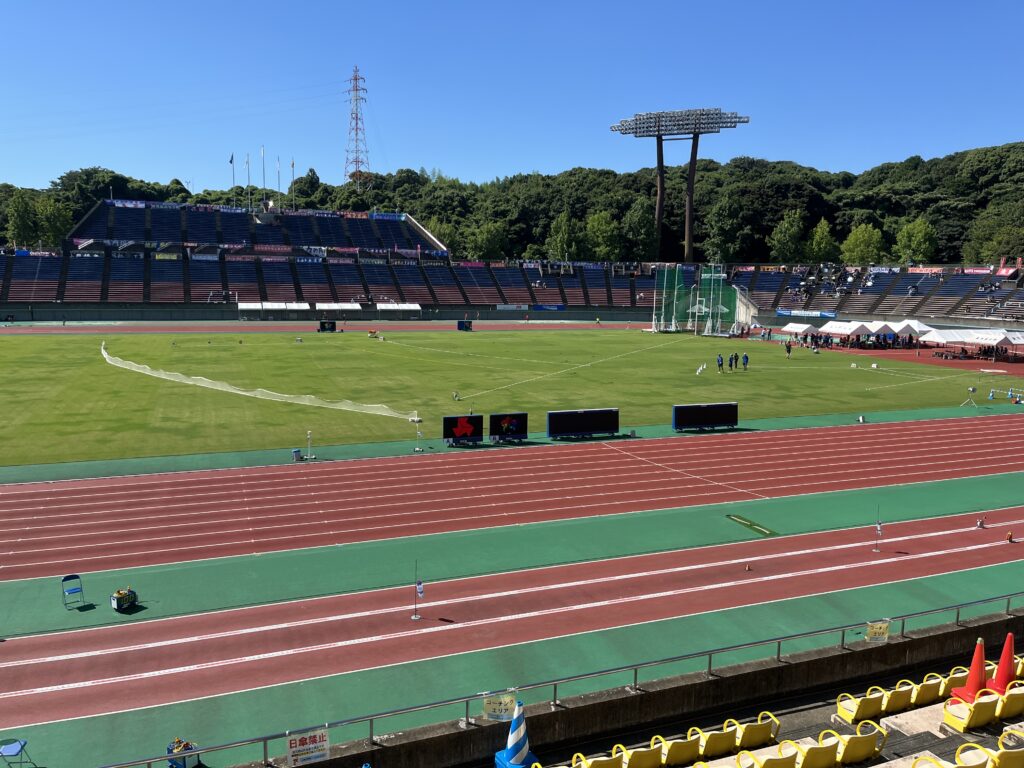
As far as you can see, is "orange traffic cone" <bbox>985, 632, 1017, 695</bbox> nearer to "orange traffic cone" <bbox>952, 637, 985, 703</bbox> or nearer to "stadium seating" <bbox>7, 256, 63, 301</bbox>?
"orange traffic cone" <bbox>952, 637, 985, 703</bbox>

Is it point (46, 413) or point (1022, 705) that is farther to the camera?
point (46, 413)

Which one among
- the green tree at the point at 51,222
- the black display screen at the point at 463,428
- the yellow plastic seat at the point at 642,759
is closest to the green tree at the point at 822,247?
the black display screen at the point at 463,428

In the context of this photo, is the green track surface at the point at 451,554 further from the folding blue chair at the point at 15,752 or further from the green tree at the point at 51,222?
the green tree at the point at 51,222

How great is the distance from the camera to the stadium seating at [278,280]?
8675 cm

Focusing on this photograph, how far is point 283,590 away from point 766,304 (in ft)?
290

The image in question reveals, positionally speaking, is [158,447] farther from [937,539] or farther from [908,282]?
[908,282]

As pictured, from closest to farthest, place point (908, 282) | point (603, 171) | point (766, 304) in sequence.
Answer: point (908, 282) < point (766, 304) < point (603, 171)

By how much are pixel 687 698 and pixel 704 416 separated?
22767 mm

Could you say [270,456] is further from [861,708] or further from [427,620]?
[861,708]

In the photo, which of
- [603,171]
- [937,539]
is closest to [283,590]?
[937,539]

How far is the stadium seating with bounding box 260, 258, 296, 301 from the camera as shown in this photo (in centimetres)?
8675

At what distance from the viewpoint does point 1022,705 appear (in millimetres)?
9805

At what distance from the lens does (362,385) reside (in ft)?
137

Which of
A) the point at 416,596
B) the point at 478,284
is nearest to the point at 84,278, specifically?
the point at 478,284
